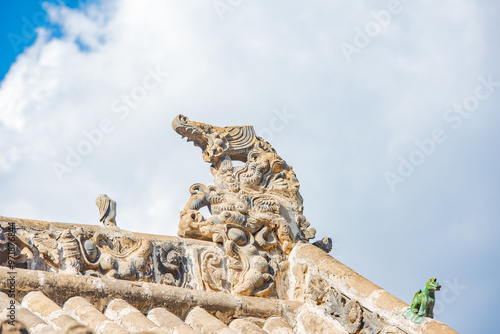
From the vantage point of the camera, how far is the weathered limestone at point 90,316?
23.2ft

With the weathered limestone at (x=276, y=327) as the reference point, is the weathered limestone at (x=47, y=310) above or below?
below

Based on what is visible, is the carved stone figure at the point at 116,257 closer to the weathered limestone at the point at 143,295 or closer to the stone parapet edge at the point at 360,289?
the weathered limestone at the point at 143,295

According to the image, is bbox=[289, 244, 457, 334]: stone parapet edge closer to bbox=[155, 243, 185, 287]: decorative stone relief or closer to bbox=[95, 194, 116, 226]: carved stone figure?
bbox=[155, 243, 185, 287]: decorative stone relief

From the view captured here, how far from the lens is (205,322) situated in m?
8.17

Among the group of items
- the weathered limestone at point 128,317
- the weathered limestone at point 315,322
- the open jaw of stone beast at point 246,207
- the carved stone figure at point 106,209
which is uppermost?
the open jaw of stone beast at point 246,207

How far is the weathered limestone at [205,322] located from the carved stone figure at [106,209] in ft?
4.55

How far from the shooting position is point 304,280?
9.42 metres

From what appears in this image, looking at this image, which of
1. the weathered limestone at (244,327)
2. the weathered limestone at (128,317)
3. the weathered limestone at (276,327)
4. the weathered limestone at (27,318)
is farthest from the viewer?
the weathered limestone at (276,327)

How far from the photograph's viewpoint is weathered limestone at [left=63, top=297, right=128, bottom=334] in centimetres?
707

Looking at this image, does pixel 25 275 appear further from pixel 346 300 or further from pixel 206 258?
pixel 346 300

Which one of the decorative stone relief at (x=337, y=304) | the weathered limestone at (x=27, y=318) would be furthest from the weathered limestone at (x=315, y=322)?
the weathered limestone at (x=27, y=318)

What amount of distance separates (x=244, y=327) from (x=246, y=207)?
170cm

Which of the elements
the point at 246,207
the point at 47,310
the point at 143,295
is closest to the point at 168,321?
the point at 143,295

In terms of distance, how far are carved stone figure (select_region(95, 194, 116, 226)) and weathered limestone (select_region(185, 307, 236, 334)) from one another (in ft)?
4.55
